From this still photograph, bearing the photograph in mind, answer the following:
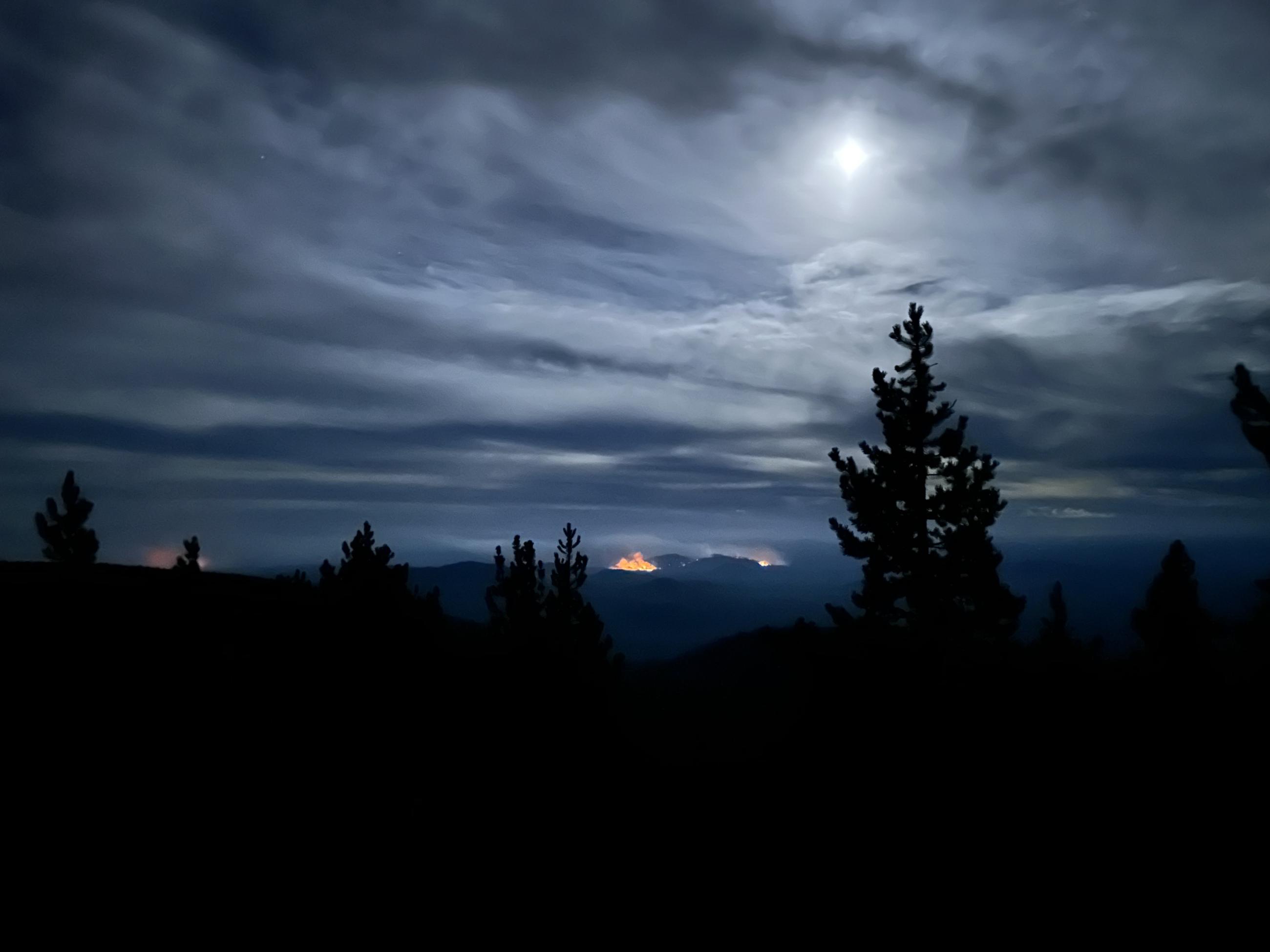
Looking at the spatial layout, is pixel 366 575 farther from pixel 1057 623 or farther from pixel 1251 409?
pixel 1057 623

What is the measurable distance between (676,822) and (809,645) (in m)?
9.47

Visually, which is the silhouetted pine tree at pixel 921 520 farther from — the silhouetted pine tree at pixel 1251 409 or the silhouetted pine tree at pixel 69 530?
the silhouetted pine tree at pixel 69 530

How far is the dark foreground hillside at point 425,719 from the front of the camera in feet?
29.8

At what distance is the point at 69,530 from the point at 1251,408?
49183 mm

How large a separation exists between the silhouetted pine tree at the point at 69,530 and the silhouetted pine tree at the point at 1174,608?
189 feet

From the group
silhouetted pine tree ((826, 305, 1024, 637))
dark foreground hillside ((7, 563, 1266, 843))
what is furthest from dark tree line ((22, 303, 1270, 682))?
dark foreground hillside ((7, 563, 1266, 843))

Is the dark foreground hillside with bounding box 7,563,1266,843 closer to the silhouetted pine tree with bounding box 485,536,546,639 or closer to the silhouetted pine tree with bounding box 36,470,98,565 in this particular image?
the silhouetted pine tree with bounding box 485,536,546,639

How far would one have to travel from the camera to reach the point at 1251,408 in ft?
38.9

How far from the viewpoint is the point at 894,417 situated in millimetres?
28250

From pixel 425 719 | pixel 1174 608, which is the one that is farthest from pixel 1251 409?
pixel 1174 608

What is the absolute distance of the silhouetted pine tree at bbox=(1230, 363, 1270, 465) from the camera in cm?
1170

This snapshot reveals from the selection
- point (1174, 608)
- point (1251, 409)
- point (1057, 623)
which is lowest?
point (1057, 623)

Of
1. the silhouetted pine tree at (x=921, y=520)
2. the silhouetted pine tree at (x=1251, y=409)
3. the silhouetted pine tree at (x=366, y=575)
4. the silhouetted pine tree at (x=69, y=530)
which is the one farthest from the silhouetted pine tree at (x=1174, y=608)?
the silhouetted pine tree at (x=69, y=530)

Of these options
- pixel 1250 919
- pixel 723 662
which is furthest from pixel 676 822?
pixel 723 662
